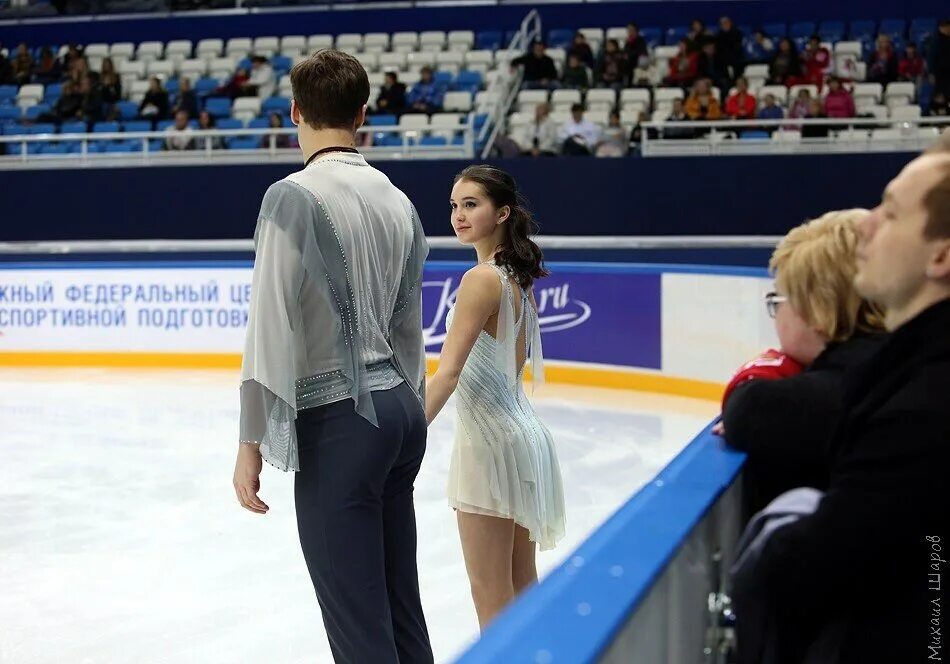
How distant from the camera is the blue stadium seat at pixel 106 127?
51.7 ft

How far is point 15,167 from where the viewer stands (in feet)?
45.9

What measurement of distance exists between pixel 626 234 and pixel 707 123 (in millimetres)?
1427

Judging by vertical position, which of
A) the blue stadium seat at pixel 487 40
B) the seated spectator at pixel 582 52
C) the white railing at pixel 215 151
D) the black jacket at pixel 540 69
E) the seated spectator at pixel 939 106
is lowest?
the white railing at pixel 215 151

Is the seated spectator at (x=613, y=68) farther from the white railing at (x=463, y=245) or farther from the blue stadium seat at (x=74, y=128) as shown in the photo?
the blue stadium seat at (x=74, y=128)

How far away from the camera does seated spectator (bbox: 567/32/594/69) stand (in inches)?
609

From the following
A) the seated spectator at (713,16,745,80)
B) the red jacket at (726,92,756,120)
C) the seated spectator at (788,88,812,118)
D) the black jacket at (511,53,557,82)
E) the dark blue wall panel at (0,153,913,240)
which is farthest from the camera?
the black jacket at (511,53,557,82)

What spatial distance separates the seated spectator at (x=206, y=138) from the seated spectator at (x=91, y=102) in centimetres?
156

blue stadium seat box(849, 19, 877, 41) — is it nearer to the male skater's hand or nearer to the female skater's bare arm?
the female skater's bare arm

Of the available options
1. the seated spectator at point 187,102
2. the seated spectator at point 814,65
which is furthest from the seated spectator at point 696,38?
the seated spectator at point 187,102

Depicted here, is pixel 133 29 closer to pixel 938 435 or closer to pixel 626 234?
pixel 626 234

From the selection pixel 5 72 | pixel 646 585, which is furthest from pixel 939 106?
A: pixel 5 72

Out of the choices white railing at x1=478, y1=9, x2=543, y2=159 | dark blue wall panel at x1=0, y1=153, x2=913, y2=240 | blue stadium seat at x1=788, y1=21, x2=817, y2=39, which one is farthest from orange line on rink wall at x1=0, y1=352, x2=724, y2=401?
blue stadium seat at x1=788, y1=21, x2=817, y2=39

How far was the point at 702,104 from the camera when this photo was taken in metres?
13.4

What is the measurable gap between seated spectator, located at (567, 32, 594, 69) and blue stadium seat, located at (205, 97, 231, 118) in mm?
4666
